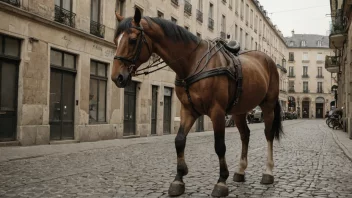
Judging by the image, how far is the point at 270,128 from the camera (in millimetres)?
6781

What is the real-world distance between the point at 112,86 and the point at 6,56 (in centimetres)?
658

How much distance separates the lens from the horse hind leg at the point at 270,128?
20.2 feet

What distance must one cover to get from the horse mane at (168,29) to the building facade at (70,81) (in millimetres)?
9387

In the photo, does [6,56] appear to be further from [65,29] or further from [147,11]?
[147,11]

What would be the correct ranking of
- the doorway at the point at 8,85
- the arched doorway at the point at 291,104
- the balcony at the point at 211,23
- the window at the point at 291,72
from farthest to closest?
the window at the point at 291,72, the arched doorway at the point at 291,104, the balcony at the point at 211,23, the doorway at the point at 8,85

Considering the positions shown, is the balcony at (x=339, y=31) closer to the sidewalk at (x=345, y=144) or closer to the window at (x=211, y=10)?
the sidewalk at (x=345, y=144)

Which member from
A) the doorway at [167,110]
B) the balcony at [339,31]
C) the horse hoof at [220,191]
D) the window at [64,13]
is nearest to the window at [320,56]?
the balcony at [339,31]

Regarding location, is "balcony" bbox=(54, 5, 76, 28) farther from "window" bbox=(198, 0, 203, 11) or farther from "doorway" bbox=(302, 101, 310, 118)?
"doorway" bbox=(302, 101, 310, 118)

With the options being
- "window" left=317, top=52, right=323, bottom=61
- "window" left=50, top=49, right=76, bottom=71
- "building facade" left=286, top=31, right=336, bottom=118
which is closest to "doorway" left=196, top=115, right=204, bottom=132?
"window" left=50, top=49, right=76, bottom=71

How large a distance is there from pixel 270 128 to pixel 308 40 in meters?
98.1

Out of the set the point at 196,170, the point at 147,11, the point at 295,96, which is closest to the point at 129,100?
the point at 147,11

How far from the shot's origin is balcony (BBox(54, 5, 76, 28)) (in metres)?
15.8

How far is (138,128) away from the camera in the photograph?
21.5 meters

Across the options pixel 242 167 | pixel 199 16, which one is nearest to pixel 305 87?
pixel 199 16
